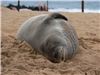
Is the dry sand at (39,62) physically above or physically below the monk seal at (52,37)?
below

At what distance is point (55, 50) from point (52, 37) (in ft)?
0.92

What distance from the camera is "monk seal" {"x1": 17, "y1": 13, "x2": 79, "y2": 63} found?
389 centimetres

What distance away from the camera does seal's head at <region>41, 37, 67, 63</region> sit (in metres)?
3.83

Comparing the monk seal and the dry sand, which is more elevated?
the monk seal

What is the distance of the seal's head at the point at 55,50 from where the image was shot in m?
3.83

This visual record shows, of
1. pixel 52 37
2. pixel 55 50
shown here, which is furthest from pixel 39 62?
pixel 52 37

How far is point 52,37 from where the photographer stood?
Answer: 13.4 ft

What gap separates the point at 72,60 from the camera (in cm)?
410

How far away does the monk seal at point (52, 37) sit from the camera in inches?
153

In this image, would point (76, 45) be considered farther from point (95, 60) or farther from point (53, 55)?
point (53, 55)

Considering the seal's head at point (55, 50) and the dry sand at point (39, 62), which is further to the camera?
the seal's head at point (55, 50)

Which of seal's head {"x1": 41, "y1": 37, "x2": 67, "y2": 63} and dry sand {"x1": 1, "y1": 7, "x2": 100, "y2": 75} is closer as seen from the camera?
dry sand {"x1": 1, "y1": 7, "x2": 100, "y2": 75}

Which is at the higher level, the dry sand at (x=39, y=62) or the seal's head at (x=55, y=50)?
the seal's head at (x=55, y=50)

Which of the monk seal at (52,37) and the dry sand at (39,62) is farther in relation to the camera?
the monk seal at (52,37)
